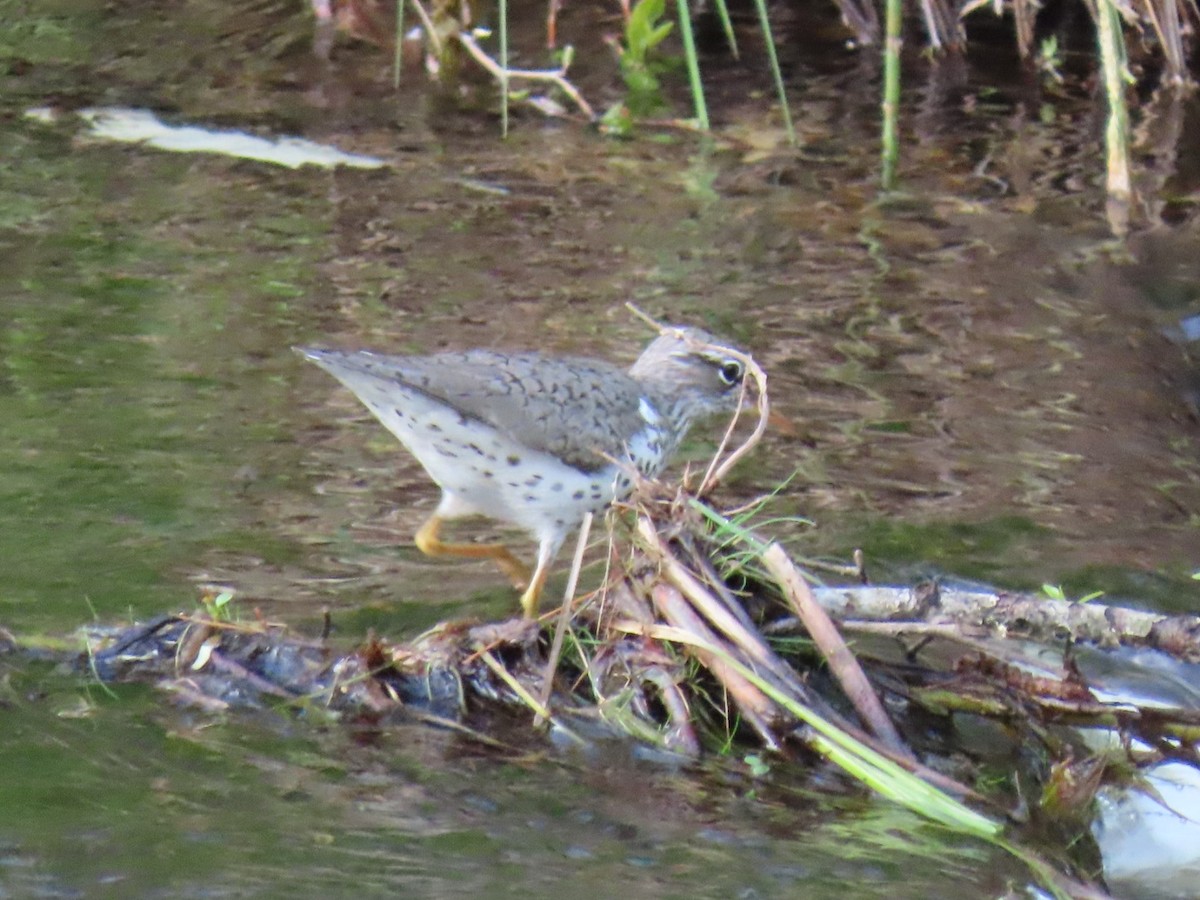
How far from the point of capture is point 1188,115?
32.0 feet

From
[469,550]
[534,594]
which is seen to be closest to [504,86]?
[469,550]

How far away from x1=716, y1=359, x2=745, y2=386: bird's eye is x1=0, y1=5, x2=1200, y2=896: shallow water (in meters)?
0.27

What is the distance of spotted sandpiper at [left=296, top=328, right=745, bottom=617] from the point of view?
4.82 m

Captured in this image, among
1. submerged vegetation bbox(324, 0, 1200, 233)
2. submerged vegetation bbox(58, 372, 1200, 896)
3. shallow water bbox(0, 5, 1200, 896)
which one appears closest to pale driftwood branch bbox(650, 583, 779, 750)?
submerged vegetation bbox(58, 372, 1200, 896)

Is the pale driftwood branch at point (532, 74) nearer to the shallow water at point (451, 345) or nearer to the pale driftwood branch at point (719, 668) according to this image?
the shallow water at point (451, 345)

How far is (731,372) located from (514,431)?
1.32 metres

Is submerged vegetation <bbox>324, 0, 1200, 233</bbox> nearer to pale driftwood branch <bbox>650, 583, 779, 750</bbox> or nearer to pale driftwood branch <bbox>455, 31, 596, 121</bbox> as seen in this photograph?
pale driftwood branch <bbox>455, 31, 596, 121</bbox>

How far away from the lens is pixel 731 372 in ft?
19.9

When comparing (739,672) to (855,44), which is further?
(855,44)

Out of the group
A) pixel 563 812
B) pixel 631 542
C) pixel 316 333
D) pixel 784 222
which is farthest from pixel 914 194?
pixel 563 812

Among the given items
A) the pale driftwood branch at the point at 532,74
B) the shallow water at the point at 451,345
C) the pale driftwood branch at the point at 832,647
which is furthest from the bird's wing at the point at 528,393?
the pale driftwood branch at the point at 532,74

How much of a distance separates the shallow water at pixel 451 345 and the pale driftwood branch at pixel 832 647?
0.24 meters

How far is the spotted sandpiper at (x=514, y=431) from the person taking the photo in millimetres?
4824

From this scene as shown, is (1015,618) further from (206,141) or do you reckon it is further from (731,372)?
(206,141)
